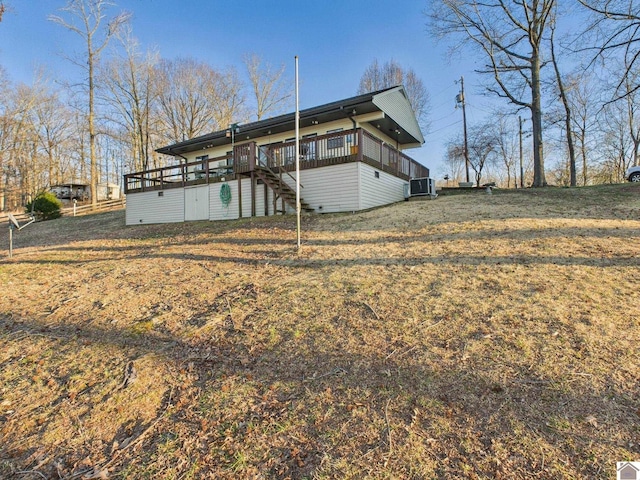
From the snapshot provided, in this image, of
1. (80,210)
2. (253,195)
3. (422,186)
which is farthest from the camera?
(80,210)

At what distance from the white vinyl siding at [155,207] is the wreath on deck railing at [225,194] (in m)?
2.81

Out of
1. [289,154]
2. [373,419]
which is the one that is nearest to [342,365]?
[373,419]

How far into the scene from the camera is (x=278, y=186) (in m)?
12.4

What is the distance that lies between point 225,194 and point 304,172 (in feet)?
12.0

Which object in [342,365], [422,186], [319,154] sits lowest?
[342,365]

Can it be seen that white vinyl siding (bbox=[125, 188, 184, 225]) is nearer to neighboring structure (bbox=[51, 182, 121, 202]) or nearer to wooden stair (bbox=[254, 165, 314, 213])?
wooden stair (bbox=[254, 165, 314, 213])

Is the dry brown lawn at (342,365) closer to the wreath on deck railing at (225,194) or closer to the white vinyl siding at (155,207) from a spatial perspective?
the wreath on deck railing at (225,194)

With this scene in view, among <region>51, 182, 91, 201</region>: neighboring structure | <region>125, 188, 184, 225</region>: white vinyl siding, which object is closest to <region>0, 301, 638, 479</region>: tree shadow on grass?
<region>125, 188, 184, 225</region>: white vinyl siding

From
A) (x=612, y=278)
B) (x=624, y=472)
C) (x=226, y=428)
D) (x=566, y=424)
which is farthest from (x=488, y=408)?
(x=612, y=278)

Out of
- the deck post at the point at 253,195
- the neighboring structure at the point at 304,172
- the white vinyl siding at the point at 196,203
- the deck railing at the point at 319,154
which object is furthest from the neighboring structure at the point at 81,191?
the deck post at the point at 253,195

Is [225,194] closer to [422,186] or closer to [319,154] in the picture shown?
[319,154]

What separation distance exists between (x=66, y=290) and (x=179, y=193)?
1017cm

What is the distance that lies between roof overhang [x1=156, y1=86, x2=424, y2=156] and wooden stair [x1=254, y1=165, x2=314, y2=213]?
381 cm

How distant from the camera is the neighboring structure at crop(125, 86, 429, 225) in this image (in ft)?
40.1
